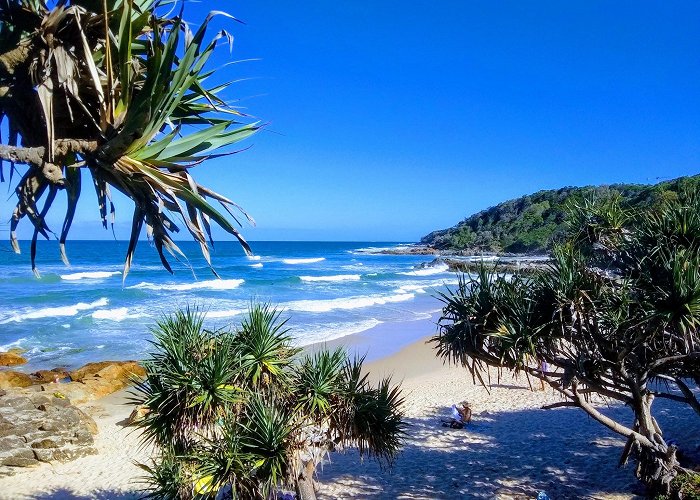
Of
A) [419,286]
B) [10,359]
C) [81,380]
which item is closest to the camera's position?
[81,380]

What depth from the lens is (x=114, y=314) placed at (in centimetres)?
2703

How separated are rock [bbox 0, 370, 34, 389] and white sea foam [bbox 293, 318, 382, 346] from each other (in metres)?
8.17

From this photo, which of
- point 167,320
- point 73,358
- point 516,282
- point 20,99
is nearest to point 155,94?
point 20,99

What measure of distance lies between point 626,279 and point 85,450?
9897 millimetres

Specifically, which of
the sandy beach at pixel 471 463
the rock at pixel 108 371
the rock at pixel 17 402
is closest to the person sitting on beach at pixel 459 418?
the sandy beach at pixel 471 463

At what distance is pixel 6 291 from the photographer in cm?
3534

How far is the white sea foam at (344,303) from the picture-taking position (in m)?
28.6

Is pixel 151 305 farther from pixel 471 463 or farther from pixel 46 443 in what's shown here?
pixel 471 463

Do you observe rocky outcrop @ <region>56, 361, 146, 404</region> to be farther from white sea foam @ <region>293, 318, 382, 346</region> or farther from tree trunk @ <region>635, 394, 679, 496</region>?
tree trunk @ <region>635, 394, 679, 496</region>

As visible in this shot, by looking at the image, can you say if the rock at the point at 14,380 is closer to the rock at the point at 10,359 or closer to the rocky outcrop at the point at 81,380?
the rocky outcrop at the point at 81,380

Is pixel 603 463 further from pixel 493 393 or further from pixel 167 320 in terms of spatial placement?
pixel 167 320

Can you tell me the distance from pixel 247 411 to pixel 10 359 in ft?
51.1

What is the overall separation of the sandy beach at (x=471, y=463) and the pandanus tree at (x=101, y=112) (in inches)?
245

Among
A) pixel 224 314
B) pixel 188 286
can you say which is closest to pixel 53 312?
pixel 224 314
